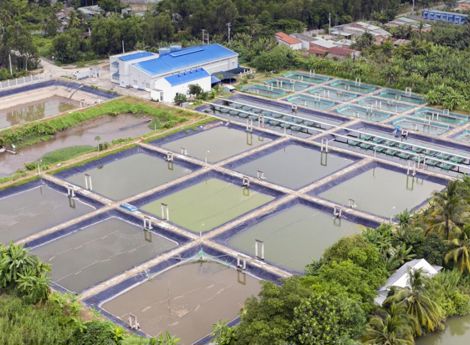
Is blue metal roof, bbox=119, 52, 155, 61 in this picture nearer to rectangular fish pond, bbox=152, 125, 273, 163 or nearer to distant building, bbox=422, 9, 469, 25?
rectangular fish pond, bbox=152, 125, 273, 163

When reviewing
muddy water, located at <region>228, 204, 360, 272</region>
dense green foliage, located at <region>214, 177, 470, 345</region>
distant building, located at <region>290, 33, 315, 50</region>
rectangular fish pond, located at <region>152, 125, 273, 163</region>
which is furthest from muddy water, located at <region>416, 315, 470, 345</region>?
distant building, located at <region>290, 33, 315, 50</region>

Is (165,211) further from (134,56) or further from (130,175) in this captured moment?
(134,56)

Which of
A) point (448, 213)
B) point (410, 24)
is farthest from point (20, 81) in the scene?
point (410, 24)

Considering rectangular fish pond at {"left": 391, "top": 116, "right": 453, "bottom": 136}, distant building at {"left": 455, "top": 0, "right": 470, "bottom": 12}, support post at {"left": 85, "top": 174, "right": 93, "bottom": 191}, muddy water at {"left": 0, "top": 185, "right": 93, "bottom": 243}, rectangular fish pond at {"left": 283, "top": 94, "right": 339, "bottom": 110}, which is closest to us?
muddy water at {"left": 0, "top": 185, "right": 93, "bottom": 243}

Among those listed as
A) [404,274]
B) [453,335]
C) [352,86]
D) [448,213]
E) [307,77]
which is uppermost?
[448,213]

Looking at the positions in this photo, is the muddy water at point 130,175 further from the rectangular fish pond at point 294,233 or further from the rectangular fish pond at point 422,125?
the rectangular fish pond at point 422,125

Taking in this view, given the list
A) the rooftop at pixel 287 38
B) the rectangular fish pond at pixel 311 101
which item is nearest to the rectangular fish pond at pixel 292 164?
the rectangular fish pond at pixel 311 101

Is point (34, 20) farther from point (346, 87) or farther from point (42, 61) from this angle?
point (346, 87)

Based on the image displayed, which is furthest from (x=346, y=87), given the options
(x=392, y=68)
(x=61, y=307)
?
(x=61, y=307)
